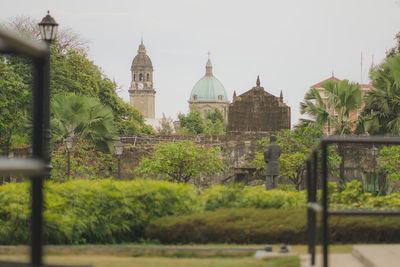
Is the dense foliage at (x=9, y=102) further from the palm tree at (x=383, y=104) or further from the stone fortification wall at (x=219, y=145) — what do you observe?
the palm tree at (x=383, y=104)

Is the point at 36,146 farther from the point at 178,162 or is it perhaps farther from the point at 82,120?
the point at 82,120

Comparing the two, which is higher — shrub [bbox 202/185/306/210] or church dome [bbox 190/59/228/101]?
church dome [bbox 190/59/228/101]

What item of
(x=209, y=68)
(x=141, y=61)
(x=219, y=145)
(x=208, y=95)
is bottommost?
(x=219, y=145)

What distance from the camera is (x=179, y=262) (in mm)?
6828

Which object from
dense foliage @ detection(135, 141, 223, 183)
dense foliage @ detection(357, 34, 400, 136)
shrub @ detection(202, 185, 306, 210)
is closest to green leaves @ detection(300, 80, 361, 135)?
dense foliage @ detection(357, 34, 400, 136)

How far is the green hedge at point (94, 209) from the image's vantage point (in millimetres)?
9055

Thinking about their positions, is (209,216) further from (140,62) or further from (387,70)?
(140,62)

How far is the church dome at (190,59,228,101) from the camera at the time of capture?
156000 mm

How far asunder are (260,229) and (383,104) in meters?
13.6

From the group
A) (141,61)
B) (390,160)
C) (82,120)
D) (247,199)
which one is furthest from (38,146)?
(141,61)

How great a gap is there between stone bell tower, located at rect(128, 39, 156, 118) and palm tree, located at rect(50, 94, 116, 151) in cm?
13062

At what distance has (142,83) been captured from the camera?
158 meters

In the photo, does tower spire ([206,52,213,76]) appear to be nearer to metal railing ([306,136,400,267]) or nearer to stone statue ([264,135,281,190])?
stone statue ([264,135,281,190])

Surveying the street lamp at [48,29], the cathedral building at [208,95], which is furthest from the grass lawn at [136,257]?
the cathedral building at [208,95]
